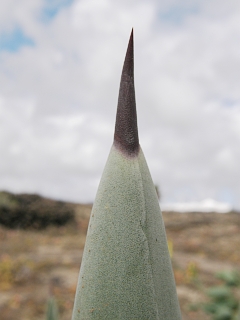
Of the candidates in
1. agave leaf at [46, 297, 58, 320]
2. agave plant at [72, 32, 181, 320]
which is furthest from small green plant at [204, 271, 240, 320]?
agave plant at [72, 32, 181, 320]

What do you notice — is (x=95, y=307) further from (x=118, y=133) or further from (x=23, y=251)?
(x=23, y=251)

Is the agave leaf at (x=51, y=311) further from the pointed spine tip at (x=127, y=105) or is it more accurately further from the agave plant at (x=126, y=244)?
the pointed spine tip at (x=127, y=105)

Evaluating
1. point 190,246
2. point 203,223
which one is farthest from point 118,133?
point 203,223

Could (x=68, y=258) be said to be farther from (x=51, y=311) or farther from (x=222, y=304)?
(x=51, y=311)

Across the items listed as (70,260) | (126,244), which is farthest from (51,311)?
(70,260)

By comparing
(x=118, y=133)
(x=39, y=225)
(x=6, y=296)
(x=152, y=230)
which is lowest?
(x=6, y=296)

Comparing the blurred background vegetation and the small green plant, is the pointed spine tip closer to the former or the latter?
the blurred background vegetation

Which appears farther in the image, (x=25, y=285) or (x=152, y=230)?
(x=25, y=285)
